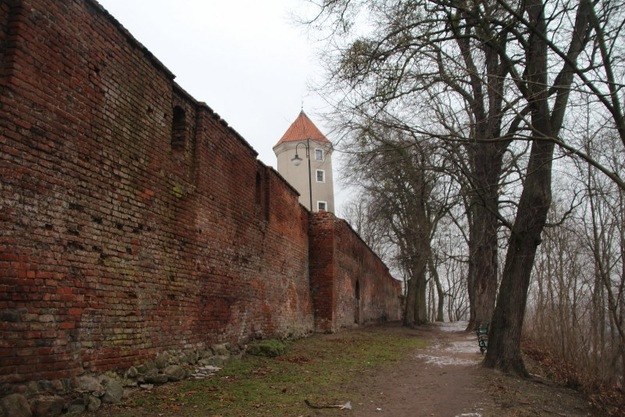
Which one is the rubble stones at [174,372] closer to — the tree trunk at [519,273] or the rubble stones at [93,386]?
the rubble stones at [93,386]

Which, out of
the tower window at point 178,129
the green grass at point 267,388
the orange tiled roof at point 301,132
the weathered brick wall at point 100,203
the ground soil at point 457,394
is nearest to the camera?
the weathered brick wall at point 100,203

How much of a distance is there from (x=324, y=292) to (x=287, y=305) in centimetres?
318

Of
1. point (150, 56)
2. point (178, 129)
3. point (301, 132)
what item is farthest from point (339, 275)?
point (301, 132)

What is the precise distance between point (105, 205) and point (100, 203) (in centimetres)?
10

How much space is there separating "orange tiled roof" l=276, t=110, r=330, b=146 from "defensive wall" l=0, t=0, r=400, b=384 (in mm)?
29803

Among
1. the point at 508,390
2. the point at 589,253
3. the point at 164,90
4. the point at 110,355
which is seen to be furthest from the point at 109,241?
the point at 589,253

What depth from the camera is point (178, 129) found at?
8.70 metres

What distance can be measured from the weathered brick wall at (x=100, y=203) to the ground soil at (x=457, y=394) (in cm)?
304

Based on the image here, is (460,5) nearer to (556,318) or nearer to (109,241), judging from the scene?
(109,241)

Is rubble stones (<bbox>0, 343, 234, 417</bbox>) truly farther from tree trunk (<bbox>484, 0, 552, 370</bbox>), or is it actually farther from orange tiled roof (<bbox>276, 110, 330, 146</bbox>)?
orange tiled roof (<bbox>276, 110, 330, 146</bbox>)

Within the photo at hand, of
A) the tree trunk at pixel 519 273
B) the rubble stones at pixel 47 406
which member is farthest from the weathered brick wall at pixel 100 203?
the tree trunk at pixel 519 273

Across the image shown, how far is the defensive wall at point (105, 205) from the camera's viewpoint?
194 inches

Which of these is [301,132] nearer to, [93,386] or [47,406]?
[93,386]

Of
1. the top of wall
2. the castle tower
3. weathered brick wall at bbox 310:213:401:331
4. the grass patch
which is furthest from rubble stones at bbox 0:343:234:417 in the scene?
the castle tower
